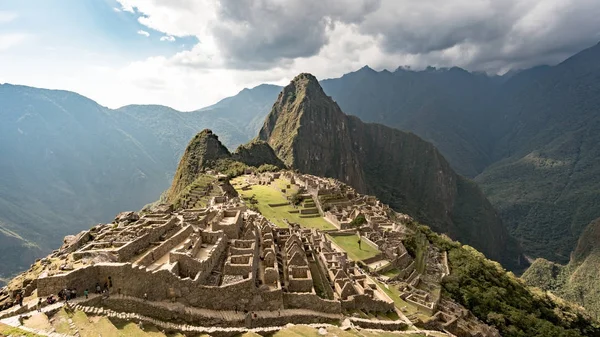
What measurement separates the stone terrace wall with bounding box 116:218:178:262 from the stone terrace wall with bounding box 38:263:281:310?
2.93 metres

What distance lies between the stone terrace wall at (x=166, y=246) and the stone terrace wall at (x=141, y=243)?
1.40m

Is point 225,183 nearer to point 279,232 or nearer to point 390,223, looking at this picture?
point 390,223

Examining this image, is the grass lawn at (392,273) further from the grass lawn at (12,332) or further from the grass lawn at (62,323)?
the grass lawn at (12,332)

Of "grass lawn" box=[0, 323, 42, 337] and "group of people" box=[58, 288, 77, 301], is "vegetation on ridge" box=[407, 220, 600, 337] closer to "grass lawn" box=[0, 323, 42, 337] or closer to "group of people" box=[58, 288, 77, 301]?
"group of people" box=[58, 288, 77, 301]

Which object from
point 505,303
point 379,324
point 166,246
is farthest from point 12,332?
point 505,303

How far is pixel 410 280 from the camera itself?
4900 cm

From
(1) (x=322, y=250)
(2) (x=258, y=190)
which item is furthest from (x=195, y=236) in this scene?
(2) (x=258, y=190)

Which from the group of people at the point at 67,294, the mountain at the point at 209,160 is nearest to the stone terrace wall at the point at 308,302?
the group of people at the point at 67,294

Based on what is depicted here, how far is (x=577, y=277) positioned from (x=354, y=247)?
11046cm

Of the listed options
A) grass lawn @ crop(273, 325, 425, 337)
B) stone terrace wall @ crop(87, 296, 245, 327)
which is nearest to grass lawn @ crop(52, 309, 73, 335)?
stone terrace wall @ crop(87, 296, 245, 327)

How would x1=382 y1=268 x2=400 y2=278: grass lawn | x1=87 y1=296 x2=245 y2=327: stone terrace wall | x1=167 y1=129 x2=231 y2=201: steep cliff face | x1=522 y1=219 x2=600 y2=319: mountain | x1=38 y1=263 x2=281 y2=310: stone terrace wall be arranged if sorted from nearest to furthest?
1. x1=38 y1=263 x2=281 y2=310: stone terrace wall
2. x1=87 y1=296 x2=245 y2=327: stone terrace wall
3. x1=382 y1=268 x2=400 y2=278: grass lawn
4. x1=522 y1=219 x2=600 y2=319: mountain
5. x1=167 y1=129 x2=231 y2=201: steep cliff face

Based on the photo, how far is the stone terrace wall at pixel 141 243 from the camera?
24.6 m

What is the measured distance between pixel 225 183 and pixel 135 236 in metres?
51.7

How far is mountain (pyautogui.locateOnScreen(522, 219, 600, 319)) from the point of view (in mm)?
111831
